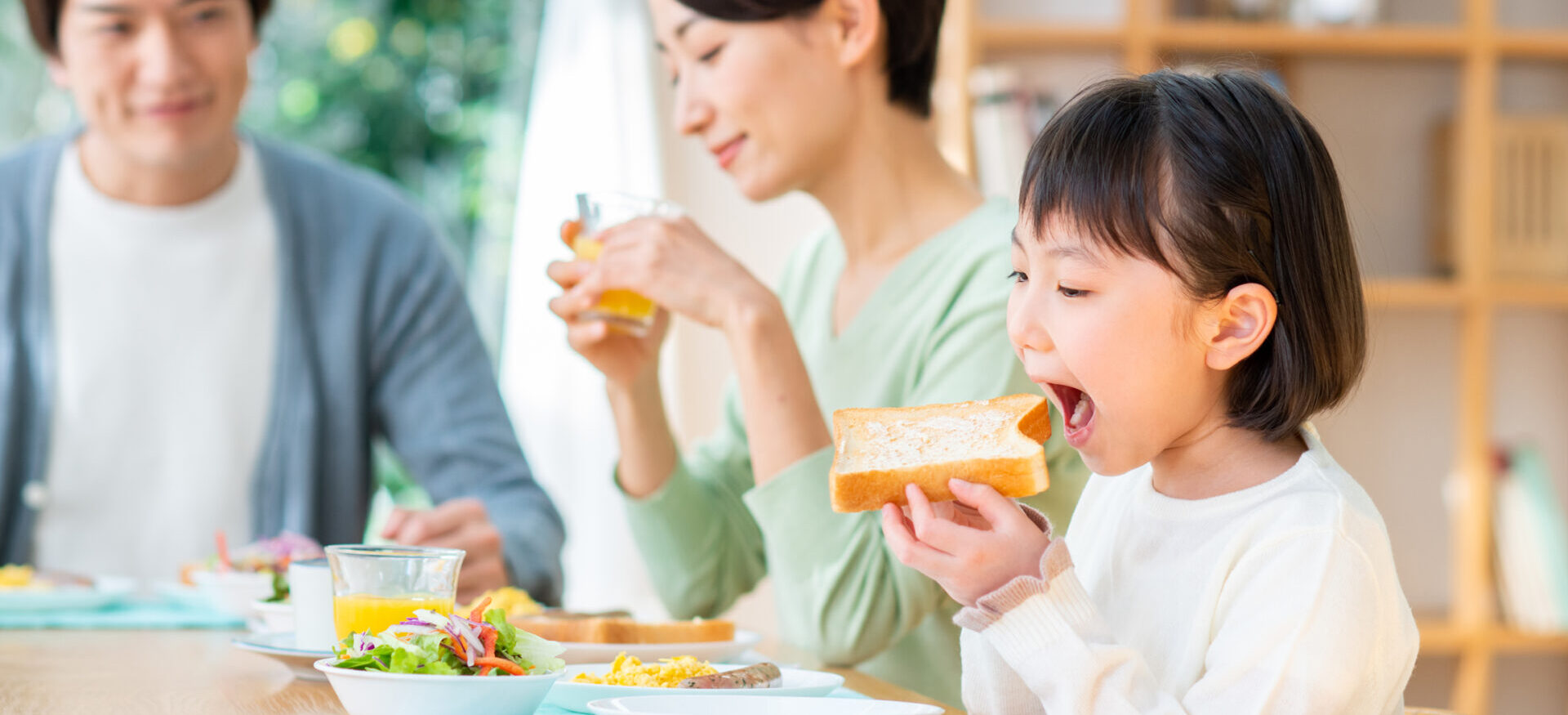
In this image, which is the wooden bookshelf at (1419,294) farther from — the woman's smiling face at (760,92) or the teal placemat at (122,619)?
the teal placemat at (122,619)

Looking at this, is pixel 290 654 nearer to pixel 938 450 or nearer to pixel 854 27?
pixel 938 450

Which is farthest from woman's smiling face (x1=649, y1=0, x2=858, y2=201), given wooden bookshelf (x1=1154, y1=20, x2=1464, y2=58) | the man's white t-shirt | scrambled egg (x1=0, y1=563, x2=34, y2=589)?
wooden bookshelf (x1=1154, y1=20, x2=1464, y2=58)

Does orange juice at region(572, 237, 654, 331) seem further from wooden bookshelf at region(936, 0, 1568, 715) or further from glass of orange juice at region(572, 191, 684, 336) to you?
wooden bookshelf at region(936, 0, 1568, 715)

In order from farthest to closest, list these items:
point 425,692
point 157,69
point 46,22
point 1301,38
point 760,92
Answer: point 1301,38 → point 46,22 → point 157,69 → point 760,92 → point 425,692

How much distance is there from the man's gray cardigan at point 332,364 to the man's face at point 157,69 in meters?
0.18

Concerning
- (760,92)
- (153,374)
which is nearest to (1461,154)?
(760,92)

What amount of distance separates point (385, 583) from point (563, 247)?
245 centimetres

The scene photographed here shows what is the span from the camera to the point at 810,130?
5.08 ft

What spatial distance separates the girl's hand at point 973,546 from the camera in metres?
0.90

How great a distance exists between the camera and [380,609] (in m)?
0.96

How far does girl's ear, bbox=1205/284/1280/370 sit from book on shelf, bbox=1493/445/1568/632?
2.40 m

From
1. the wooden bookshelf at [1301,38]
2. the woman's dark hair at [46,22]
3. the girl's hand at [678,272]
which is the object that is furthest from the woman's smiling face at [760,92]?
the wooden bookshelf at [1301,38]

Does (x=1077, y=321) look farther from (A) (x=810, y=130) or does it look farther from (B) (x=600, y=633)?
(A) (x=810, y=130)

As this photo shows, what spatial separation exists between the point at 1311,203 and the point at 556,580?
1.18m
